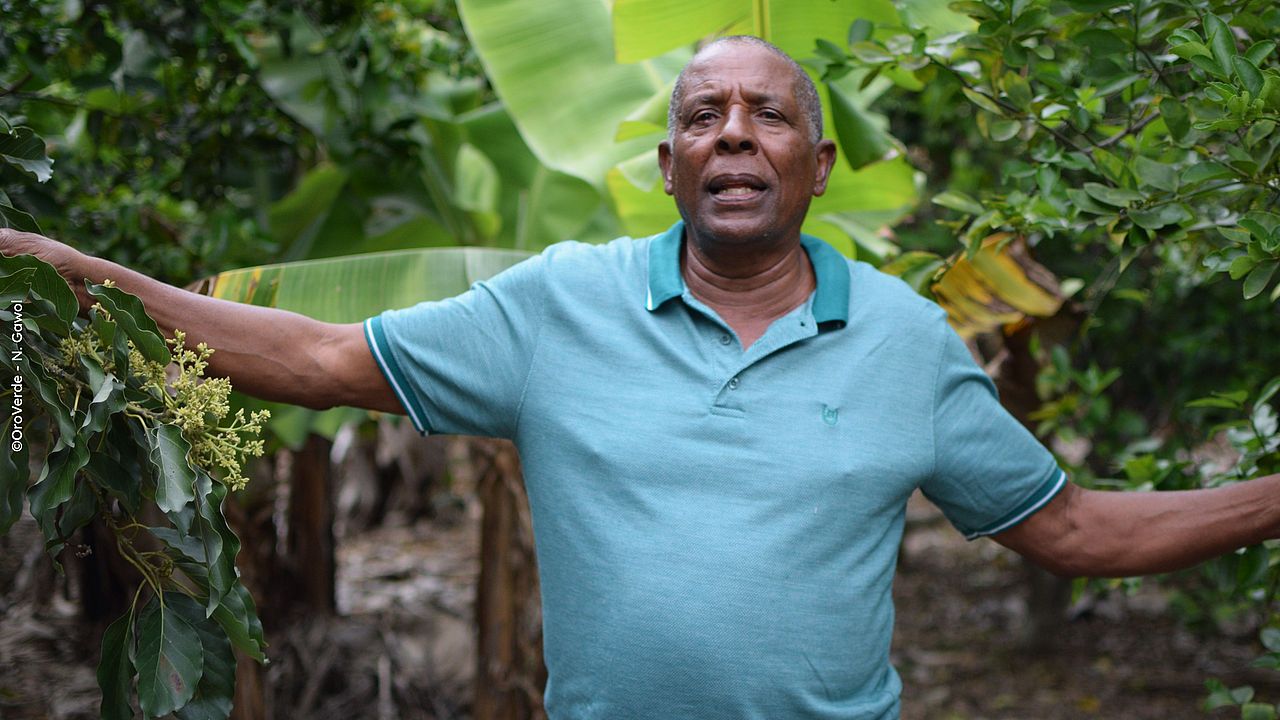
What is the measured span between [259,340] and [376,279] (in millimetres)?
1385

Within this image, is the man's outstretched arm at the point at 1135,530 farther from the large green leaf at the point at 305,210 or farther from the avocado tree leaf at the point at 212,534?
the large green leaf at the point at 305,210

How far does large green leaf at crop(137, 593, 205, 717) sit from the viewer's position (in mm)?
1546

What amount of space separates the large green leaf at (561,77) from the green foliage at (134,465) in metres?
2.08

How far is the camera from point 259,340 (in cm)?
188

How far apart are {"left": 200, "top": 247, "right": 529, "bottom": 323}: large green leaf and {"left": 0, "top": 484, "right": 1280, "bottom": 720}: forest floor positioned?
1.89 metres

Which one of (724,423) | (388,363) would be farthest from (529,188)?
(724,423)

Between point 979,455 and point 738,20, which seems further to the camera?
point 738,20

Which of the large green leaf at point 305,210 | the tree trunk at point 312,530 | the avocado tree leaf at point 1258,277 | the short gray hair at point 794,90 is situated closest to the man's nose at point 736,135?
the short gray hair at point 794,90

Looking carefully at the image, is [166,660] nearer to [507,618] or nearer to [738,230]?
[738,230]

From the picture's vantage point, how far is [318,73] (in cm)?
400

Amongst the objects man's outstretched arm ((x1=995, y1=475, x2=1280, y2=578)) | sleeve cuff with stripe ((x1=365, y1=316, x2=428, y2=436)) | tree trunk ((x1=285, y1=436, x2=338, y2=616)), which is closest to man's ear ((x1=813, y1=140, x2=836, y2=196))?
man's outstretched arm ((x1=995, y1=475, x2=1280, y2=578))

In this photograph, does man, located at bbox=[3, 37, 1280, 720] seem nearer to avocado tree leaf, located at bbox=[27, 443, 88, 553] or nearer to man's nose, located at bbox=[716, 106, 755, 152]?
man's nose, located at bbox=[716, 106, 755, 152]

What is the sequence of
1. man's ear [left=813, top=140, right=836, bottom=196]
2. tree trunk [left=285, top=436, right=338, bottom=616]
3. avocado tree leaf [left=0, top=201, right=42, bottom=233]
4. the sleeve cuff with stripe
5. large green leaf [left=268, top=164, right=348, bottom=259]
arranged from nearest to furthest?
avocado tree leaf [left=0, top=201, right=42, bottom=233], the sleeve cuff with stripe, man's ear [left=813, top=140, right=836, bottom=196], large green leaf [left=268, top=164, right=348, bottom=259], tree trunk [left=285, top=436, right=338, bottom=616]

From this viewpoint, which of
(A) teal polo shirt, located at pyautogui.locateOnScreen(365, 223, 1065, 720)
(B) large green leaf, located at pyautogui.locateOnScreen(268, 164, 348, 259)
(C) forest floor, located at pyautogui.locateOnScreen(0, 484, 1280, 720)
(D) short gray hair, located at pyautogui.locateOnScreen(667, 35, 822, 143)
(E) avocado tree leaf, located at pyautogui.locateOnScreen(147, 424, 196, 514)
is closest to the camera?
(E) avocado tree leaf, located at pyautogui.locateOnScreen(147, 424, 196, 514)
